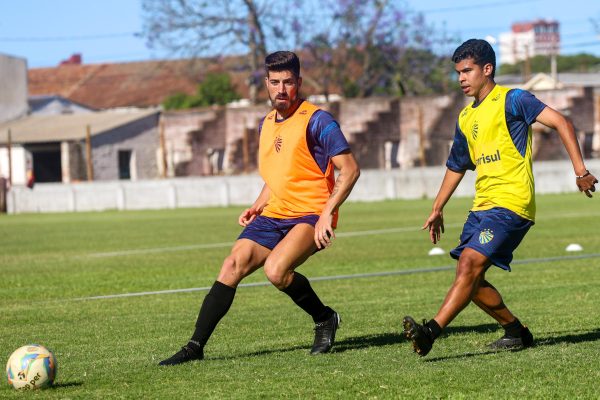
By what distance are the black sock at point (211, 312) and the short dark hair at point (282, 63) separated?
58.9 inches

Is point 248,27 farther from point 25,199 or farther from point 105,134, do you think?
point 25,199

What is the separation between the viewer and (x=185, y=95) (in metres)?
85.9

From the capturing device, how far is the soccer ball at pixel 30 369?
23.1 ft

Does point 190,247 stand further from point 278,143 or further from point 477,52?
point 477,52

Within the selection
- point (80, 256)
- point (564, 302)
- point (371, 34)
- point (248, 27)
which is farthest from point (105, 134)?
point (564, 302)

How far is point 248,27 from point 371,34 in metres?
6.86

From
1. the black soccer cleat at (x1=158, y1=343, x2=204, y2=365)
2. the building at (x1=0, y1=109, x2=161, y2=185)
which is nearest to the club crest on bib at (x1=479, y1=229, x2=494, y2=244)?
the black soccer cleat at (x1=158, y1=343, x2=204, y2=365)

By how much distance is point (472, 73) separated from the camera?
7.92 meters

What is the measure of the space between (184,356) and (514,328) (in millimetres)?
2202

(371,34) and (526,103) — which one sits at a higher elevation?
(371,34)

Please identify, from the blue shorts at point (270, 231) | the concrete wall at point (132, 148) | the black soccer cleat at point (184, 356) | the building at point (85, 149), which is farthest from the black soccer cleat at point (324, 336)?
the concrete wall at point (132, 148)

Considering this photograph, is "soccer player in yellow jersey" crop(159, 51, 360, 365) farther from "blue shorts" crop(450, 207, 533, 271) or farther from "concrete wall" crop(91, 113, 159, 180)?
"concrete wall" crop(91, 113, 159, 180)

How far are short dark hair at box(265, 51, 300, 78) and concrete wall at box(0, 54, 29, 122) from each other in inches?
2632

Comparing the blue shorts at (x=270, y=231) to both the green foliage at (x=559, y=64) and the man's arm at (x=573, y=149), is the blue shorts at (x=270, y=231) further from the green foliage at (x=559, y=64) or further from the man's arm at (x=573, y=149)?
the green foliage at (x=559, y=64)
